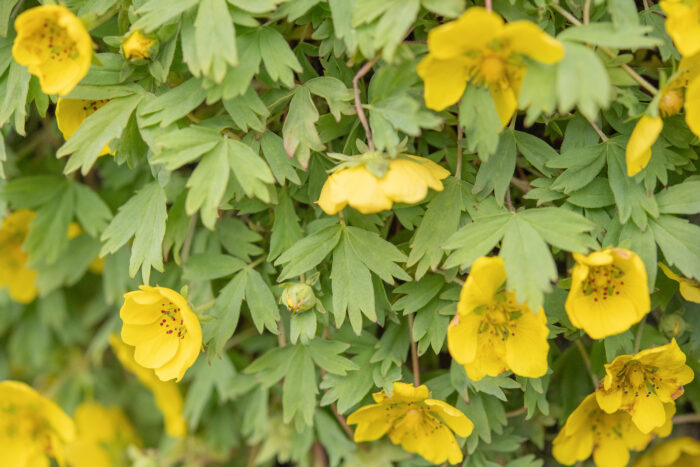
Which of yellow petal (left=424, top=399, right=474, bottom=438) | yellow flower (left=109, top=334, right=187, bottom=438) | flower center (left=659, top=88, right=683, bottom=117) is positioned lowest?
yellow flower (left=109, top=334, right=187, bottom=438)

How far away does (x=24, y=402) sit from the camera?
1521 mm

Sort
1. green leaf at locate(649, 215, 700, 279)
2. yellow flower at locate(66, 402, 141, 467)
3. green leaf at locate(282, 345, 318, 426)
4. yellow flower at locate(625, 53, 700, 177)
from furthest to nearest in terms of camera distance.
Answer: yellow flower at locate(66, 402, 141, 467)
green leaf at locate(282, 345, 318, 426)
green leaf at locate(649, 215, 700, 279)
yellow flower at locate(625, 53, 700, 177)

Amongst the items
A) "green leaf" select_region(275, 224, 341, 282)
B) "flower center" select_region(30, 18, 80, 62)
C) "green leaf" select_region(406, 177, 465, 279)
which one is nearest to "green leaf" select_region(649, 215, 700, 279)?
"green leaf" select_region(406, 177, 465, 279)

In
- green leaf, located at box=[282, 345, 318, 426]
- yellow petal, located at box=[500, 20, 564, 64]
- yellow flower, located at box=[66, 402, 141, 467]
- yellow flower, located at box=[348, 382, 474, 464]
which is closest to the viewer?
yellow petal, located at box=[500, 20, 564, 64]

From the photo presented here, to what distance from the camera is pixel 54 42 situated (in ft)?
3.45

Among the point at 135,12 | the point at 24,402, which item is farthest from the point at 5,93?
the point at 24,402

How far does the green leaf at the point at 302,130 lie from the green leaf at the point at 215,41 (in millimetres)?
154

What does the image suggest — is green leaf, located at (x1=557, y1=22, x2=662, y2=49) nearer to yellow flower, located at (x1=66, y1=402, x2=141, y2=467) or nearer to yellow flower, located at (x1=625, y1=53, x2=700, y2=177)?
yellow flower, located at (x1=625, y1=53, x2=700, y2=177)

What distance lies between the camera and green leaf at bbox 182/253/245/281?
4.21 ft

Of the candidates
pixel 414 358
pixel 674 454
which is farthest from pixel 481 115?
pixel 674 454

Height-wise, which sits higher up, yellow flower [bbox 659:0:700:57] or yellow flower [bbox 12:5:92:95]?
yellow flower [bbox 659:0:700:57]

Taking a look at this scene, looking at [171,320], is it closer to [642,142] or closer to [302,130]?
[302,130]

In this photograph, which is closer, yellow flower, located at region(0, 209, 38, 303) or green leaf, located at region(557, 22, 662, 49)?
green leaf, located at region(557, 22, 662, 49)

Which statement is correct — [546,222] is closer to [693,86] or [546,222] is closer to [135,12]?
[693,86]
